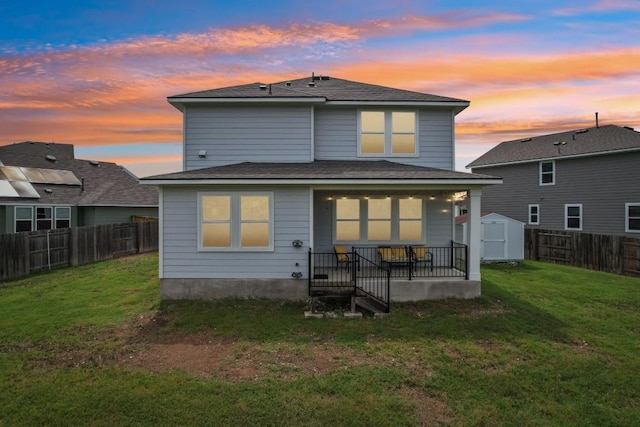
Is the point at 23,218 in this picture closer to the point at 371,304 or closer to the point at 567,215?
the point at 371,304

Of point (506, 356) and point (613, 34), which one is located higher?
point (613, 34)

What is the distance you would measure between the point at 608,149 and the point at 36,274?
28401mm

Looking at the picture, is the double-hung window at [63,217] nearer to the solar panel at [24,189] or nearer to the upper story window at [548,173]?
the solar panel at [24,189]

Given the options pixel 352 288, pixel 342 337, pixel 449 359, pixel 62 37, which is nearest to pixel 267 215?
pixel 352 288

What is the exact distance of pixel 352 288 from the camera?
9.87 metres

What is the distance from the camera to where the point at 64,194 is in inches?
884

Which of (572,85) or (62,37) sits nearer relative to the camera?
(62,37)

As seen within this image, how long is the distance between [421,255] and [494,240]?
22.4ft

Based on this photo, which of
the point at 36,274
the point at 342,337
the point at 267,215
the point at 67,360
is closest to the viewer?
the point at 67,360

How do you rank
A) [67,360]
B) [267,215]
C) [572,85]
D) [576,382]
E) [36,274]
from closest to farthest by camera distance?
[576,382]
[67,360]
[267,215]
[36,274]
[572,85]

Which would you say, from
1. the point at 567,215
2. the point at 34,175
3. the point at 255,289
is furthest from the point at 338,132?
the point at 34,175

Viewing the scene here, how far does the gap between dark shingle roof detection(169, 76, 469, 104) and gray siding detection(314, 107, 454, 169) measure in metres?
0.51

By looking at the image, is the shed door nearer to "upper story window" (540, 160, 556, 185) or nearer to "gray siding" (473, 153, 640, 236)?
"gray siding" (473, 153, 640, 236)

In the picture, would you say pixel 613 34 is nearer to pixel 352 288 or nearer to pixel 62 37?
pixel 352 288
